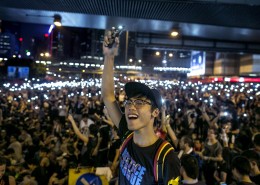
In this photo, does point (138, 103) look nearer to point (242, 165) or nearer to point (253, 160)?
point (242, 165)

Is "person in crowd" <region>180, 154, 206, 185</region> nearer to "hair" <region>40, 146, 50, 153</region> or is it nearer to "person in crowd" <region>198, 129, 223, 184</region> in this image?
"person in crowd" <region>198, 129, 223, 184</region>

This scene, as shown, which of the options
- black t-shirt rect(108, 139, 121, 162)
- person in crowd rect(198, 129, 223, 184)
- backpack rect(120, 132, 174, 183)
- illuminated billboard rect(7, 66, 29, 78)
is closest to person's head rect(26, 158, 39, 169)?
black t-shirt rect(108, 139, 121, 162)

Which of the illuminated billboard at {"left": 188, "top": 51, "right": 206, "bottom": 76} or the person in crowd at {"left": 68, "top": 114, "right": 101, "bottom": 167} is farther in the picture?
the illuminated billboard at {"left": 188, "top": 51, "right": 206, "bottom": 76}

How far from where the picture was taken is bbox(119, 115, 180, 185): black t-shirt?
2.03 meters

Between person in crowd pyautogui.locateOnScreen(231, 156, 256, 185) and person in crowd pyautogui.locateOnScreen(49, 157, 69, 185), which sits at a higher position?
person in crowd pyautogui.locateOnScreen(231, 156, 256, 185)

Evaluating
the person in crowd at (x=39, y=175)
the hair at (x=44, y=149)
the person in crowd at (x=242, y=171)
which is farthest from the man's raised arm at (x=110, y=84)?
the hair at (x=44, y=149)

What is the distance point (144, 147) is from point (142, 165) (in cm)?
15

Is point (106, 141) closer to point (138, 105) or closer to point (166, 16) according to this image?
point (166, 16)

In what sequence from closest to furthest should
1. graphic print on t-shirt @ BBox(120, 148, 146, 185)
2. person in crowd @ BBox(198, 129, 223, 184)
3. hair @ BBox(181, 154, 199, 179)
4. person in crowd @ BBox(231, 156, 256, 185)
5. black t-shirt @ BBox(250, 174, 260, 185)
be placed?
graphic print on t-shirt @ BBox(120, 148, 146, 185), person in crowd @ BBox(231, 156, 256, 185), hair @ BBox(181, 154, 199, 179), black t-shirt @ BBox(250, 174, 260, 185), person in crowd @ BBox(198, 129, 223, 184)

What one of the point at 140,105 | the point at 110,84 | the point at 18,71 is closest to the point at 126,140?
the point at 140,105

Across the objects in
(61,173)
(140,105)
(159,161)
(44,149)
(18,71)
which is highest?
(18,71)

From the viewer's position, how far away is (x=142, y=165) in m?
2.23

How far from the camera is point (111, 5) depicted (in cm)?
772

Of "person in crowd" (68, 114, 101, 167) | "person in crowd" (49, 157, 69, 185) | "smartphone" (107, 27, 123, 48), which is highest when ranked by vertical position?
"smartphone" (107, 27, 123, 48)
